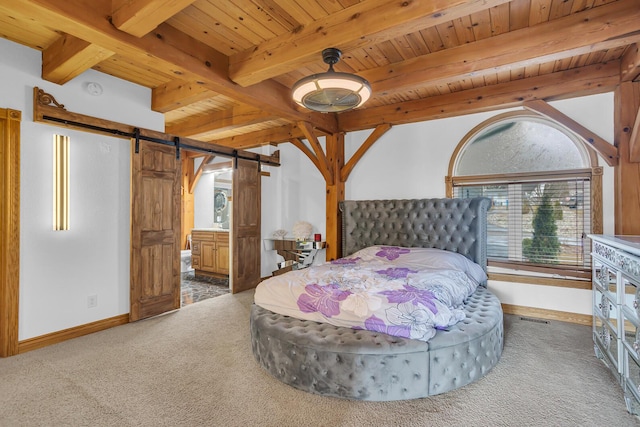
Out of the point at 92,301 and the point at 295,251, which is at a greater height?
the point at 295,251

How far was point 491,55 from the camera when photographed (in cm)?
A: 285

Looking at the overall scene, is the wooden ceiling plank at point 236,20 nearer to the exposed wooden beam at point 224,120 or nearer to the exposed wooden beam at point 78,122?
the exposed wooden beam at point 224,120

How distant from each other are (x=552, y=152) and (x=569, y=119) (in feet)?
1.29

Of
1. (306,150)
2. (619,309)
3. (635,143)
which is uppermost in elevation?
(306,150)

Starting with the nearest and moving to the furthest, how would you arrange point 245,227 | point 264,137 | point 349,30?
1. point 349,30
2. point 245,227
3. point 264,137

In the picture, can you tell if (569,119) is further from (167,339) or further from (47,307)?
(47,307)

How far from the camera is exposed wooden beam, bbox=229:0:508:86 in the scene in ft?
6.68

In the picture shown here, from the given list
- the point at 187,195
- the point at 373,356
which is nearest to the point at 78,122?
the point at 373,356

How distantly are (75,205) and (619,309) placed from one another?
4789 mm

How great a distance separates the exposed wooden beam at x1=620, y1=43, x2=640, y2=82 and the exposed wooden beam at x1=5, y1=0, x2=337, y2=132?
3.45 metres

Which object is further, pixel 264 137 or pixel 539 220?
pixel 264 137

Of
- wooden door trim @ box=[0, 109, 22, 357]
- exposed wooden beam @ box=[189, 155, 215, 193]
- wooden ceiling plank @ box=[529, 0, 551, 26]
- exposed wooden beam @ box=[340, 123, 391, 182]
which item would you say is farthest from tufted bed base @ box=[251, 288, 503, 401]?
exposed wooden beam @ box=[189, 155, 215, 193]

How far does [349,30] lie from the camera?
232cm

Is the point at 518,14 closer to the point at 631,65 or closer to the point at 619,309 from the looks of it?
the point at 631,65
